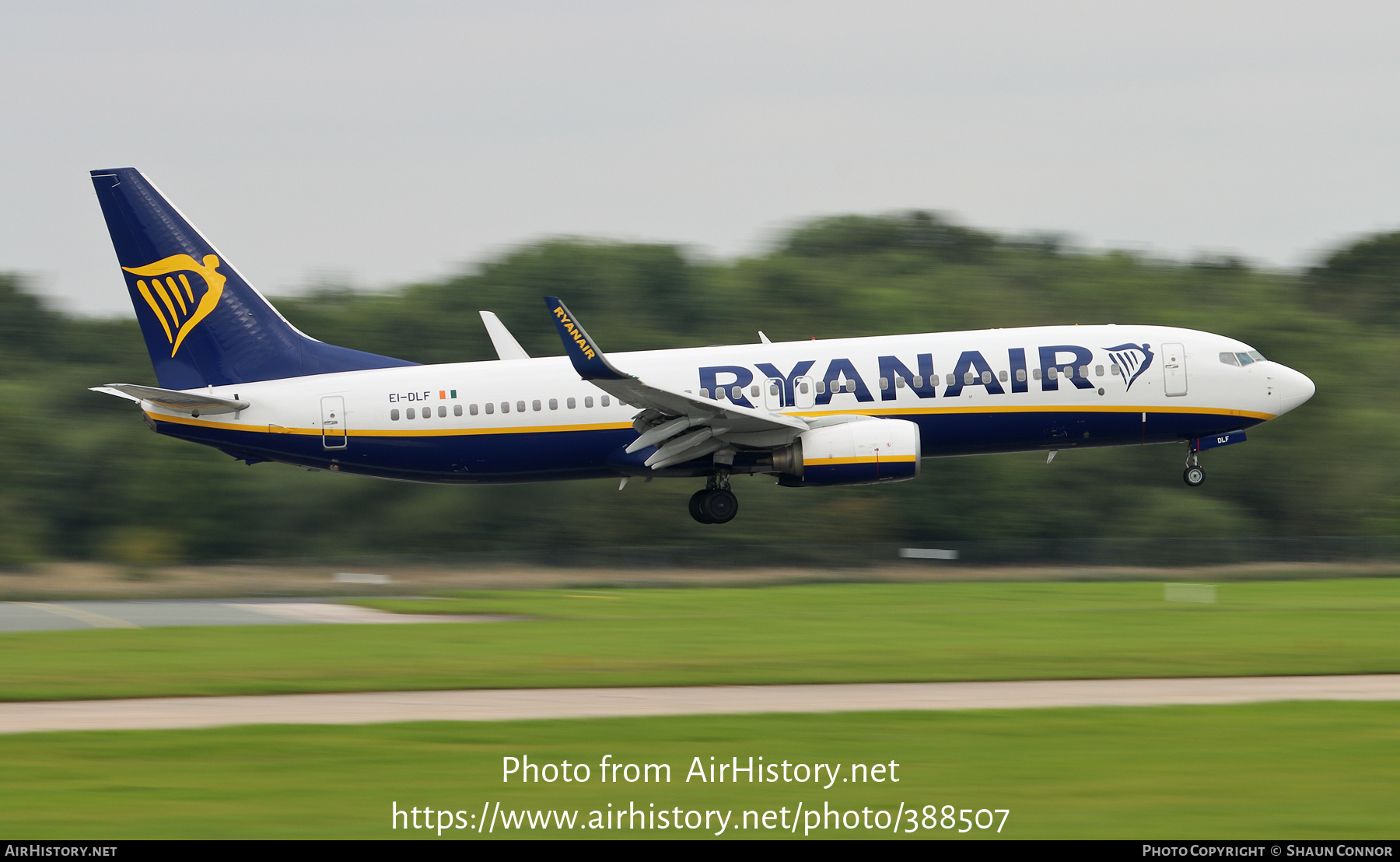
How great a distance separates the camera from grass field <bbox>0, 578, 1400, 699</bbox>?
22172mm

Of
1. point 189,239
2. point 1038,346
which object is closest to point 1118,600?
point 1038,346

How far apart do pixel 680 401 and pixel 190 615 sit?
11681 millimetres

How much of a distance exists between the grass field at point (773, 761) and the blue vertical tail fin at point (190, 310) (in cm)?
2004

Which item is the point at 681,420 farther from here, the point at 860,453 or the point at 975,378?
the point at 975,378

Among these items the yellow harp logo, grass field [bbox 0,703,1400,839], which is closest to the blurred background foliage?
the yellow harp logo

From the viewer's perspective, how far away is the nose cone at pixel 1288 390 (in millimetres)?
35562

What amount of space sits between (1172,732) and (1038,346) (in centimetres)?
1837

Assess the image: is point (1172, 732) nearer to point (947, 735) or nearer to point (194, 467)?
point (947, 735)

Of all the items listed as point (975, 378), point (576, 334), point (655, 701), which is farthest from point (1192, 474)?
point (655, 701)

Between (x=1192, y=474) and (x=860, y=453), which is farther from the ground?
(x=860, y=453)

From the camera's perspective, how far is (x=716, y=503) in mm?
35750

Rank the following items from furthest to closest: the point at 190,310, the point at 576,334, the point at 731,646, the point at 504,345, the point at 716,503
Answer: the point at 504,345, the point at 190,310, the point at 716,503, the point at 576,334, the point at 731,646

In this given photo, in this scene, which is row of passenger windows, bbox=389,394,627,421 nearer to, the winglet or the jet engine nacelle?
the winglet

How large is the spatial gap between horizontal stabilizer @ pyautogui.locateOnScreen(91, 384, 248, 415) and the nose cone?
25.0 m
